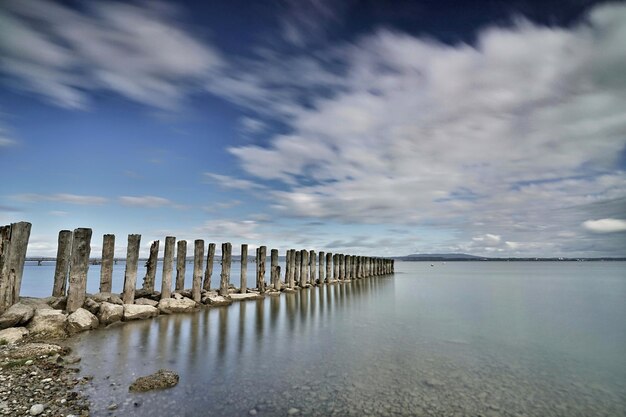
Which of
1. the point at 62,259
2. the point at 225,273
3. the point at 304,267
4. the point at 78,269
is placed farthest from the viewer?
the point at 304,267

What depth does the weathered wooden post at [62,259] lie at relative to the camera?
11.7 m

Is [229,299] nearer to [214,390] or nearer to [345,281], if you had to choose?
[214,390]

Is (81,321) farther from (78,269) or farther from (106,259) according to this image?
(106,259)

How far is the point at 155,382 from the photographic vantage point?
6105mm

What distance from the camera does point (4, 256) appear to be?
398 inches

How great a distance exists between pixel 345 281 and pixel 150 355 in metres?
25.1

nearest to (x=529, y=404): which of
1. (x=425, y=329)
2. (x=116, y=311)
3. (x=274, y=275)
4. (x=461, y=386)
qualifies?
(x=461, y=386)

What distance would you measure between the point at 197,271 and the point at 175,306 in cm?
199

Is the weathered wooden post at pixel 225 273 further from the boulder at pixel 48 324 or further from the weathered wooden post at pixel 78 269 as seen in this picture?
the boulder at pixel 48 324

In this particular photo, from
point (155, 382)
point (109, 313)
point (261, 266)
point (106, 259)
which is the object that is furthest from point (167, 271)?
point (155, 382)

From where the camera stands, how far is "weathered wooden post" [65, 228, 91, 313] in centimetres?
1091

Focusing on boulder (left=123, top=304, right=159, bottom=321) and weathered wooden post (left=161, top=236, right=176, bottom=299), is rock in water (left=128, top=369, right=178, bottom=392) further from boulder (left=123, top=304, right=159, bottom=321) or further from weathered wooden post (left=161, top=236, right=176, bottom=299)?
weathered wooden post (left=161, top=236, right=176, bottom=299)

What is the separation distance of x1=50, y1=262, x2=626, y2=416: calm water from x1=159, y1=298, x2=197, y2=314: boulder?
1.94ft

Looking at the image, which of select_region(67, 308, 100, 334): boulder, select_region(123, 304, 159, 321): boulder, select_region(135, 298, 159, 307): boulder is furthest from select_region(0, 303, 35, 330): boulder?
select_region(135, 298, 159, 307): boulder
